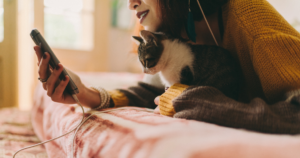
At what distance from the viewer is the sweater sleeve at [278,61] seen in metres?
0.47

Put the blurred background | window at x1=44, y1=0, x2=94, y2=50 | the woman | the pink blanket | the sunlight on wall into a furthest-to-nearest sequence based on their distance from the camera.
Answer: window at x1=44, y1=0, x2=94, y2=50, the blurred background, the sunlight on wall, the woman, the pink blanket

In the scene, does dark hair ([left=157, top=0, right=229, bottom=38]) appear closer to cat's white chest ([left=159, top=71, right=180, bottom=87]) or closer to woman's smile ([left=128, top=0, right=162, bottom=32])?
woman's smile ([left=128, top=0, right=162, bottom=32])

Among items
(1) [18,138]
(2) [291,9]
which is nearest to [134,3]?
(1) [18,138]

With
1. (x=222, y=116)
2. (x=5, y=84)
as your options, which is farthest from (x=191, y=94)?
(x=5, y=84)

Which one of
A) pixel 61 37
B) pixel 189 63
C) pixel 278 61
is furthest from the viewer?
pixel 61 37

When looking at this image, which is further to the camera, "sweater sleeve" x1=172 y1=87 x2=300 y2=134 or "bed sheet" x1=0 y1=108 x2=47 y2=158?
"bed sheet" x1=0 y1=108 x2=47 y2=158

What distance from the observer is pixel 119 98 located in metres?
0.69

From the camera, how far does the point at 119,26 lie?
9.29 feet

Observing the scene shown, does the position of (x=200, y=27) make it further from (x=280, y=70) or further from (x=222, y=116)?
(x=222, y=116)

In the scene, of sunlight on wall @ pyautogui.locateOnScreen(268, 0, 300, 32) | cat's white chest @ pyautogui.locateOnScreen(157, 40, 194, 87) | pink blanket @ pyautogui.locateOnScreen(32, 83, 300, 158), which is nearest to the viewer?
pink blanket @ pyautogui.locateOnScreen(32, 83, 300, 158)

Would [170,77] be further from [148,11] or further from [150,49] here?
[148,11]

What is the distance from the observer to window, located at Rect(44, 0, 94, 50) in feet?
7.81

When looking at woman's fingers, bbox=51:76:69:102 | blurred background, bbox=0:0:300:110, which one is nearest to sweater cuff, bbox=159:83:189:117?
woman's fingers, bbox=51:76:69:102

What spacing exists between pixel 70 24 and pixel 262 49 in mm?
2530
